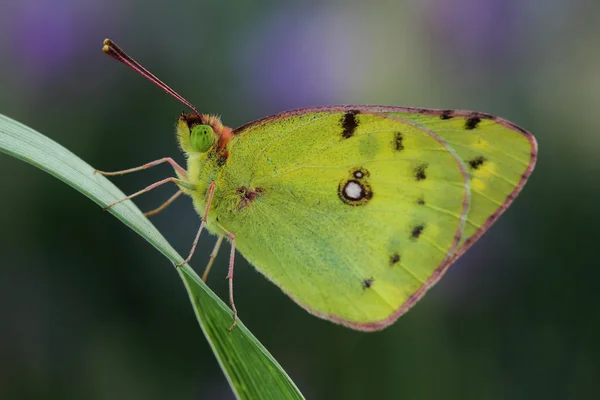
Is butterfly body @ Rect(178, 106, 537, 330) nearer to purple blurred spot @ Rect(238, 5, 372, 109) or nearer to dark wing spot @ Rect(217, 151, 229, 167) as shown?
dark wing spot @ Rect(217, 151, 229, 167)

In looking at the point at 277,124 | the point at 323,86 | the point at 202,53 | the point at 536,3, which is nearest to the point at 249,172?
the point at 277,124

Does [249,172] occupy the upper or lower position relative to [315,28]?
lower

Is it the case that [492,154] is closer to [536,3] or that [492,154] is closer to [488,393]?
[488,393]

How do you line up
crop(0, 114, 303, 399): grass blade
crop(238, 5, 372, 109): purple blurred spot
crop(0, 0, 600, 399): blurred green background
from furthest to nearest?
crop(238, 5, 372, 109): purple blurred spot
crop(0, 0, 600, 399): blurred green background
crop(0, 114, 303, 399): grass blade

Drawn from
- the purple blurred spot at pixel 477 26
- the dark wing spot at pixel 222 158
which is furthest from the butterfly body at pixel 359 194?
the purple blurred spot at pixel 477 26

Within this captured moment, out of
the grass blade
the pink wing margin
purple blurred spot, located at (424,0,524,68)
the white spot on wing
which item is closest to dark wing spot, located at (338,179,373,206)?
the white spot on wing

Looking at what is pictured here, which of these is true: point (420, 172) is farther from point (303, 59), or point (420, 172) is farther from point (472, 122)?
point (303, 59)

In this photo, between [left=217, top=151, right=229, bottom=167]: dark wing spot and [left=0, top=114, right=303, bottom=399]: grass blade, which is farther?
[left=217, top=151, right=229, bottom=167]: dark wing spot

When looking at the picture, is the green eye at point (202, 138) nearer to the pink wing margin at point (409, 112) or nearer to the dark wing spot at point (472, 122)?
the pink wing margin at point (409, 112)
